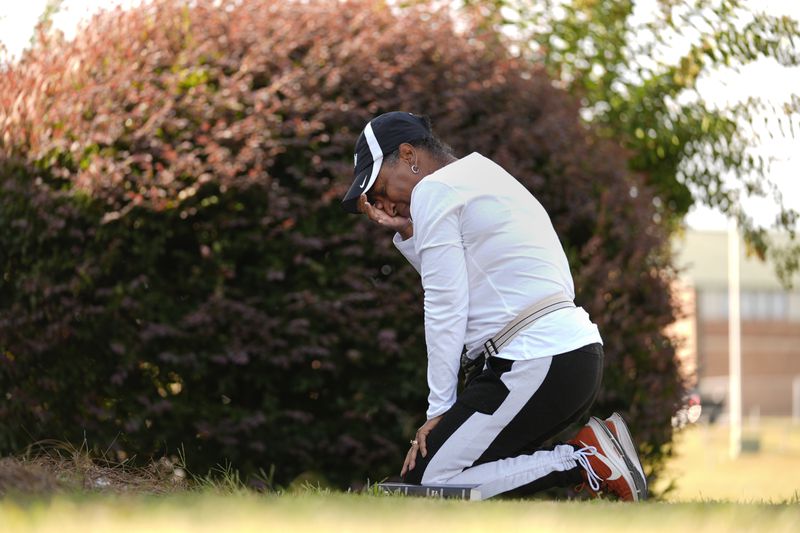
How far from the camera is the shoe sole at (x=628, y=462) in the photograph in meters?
4.75

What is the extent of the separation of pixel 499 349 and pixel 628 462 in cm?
78

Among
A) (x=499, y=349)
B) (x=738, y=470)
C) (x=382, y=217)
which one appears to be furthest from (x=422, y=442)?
(x=738, y=470)

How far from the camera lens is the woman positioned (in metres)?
4.58

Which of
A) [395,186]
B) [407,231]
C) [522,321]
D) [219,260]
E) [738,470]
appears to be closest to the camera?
[522,321]

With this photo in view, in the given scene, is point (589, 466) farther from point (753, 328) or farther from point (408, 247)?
point (753, 328)

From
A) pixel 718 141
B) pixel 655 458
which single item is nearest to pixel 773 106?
pixel 718 141

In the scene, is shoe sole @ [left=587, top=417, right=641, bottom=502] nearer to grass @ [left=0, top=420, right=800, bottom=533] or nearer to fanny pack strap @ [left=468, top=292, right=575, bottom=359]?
fanny pack strap @ [left=468, top=292, right=575, bottom=359]

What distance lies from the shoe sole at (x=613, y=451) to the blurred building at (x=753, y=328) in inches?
2333

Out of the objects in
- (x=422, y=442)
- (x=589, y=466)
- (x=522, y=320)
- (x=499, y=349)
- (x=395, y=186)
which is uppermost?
(x=395, y=186)

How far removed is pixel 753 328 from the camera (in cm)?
6575

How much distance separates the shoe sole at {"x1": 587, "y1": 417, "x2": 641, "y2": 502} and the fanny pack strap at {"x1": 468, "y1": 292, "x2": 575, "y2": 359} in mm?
574

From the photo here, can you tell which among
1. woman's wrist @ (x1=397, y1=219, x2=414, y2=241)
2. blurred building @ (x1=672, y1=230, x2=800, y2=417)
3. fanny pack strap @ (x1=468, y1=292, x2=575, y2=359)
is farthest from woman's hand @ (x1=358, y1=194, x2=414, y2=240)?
blurred building @ (x1=672, y1=230, x2=800, y2=417)

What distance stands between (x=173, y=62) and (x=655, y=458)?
397cm

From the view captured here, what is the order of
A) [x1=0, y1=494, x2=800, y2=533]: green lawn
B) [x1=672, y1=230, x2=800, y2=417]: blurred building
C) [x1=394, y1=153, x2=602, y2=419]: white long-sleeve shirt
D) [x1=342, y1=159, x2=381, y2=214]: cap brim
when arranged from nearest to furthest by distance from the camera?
[x1=0, y1=494, x2=800, y2=533]: green lawn
[x1=394, y1=153, x2=602, y2=419]: white long-sleeve shirt
[x1=342, y1=159, x2=381, y2=214]: cap brim
[x1=672, y1=230, x2=800, y2=417]: blurred building
